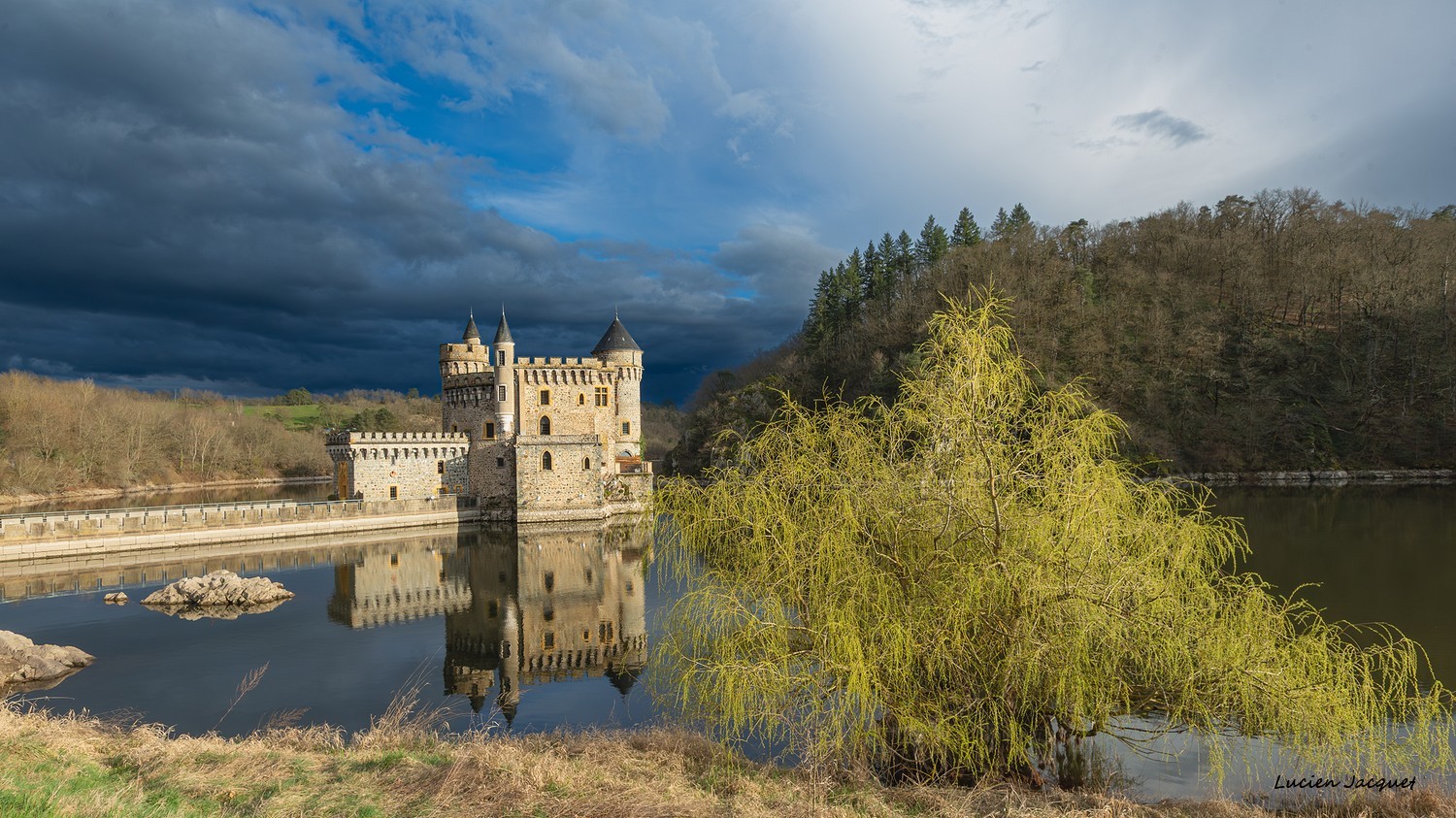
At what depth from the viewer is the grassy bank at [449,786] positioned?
635 cm


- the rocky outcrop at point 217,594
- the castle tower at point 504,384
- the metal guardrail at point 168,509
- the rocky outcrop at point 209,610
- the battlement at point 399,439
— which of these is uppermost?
the castle tower at point 504,384

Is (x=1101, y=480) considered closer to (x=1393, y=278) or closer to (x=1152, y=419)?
(x=1152, y=419)

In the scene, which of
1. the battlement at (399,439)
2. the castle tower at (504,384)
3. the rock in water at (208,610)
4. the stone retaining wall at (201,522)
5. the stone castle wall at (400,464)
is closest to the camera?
the rock in water at (208,610)

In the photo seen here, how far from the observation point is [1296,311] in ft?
205

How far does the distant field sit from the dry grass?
88822 mm

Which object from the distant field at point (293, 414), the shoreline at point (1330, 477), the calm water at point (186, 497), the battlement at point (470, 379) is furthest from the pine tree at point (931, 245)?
the distant field at point (293, 414)

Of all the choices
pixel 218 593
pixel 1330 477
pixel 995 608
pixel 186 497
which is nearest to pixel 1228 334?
pixel 1330 477

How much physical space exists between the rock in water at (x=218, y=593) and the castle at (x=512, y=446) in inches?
633

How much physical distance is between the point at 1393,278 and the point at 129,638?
2926 inches

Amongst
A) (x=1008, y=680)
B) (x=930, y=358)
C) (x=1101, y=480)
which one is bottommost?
(x=1008, y=680)

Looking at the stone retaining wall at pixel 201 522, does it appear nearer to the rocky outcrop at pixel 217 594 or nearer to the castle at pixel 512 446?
the castle at pixel 512 446

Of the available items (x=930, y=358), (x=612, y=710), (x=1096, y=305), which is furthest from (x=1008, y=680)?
(x=1096, y=305)

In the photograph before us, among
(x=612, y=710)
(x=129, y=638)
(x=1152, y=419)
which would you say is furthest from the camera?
(x=1152, y=419)

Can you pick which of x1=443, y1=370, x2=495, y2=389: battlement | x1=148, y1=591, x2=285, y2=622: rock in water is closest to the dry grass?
x1=148, y1=591, x2=285, y2=622: rock in water
